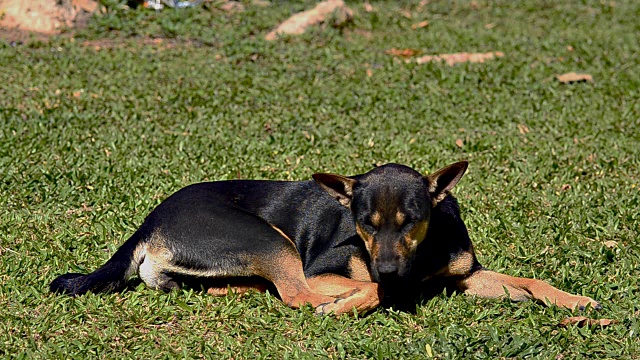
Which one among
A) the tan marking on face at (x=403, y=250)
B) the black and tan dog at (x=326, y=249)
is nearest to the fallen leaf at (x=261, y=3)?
the black and tan dog at (x=326, y=249)

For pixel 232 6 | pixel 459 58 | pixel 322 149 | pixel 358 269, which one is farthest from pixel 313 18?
pixel 358 269

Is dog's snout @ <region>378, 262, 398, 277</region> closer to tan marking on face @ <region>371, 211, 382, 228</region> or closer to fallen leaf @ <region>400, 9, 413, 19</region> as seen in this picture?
tan marking on face @ <region>371, 211, 382, 228</region>

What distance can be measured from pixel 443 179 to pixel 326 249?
0.95m

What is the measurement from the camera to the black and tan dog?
581cm

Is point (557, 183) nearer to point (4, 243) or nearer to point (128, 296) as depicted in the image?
point (128, 296)

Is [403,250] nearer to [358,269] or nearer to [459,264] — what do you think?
[358,269]

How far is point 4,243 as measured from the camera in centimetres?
697

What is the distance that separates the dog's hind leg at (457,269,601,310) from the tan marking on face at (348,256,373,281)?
0.69 metres

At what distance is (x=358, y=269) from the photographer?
19.9 ft

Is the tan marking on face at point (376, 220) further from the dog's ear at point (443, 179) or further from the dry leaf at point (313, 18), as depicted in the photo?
the dry leaf at point (313, 18)

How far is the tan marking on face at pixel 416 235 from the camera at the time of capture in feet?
18.5

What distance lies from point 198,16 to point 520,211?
7.74 metres

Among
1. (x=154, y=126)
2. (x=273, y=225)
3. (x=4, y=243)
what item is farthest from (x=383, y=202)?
(x=154, y=126)

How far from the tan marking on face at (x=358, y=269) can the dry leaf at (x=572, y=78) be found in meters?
6.67
